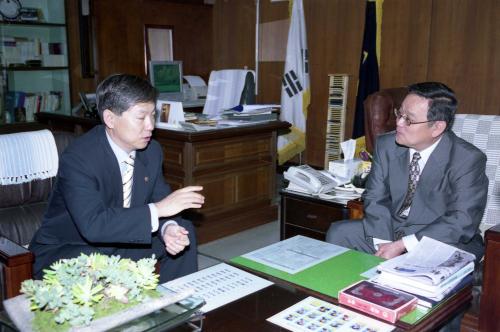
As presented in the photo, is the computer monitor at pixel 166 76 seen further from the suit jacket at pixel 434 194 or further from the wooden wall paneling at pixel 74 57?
the suit jacket at pixel 434 194

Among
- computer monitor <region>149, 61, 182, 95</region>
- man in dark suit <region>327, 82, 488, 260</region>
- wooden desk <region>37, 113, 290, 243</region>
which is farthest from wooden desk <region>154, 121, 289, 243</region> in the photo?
computer monitor <region>149, 61, 182, 95</region>

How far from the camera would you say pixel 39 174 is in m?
2.33

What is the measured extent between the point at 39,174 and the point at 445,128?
1.85 meters

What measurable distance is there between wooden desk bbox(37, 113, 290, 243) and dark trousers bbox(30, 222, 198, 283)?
1386 mm

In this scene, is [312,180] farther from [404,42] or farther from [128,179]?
[404,42]

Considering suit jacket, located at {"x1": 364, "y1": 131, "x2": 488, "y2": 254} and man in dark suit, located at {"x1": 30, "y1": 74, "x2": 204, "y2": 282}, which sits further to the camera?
suit jacket, located at {"x1": 364, "y1": 131, "x2": 488, "y2": 254}

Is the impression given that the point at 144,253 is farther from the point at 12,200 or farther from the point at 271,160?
the point at 271,160

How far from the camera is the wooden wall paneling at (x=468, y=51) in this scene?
445cm

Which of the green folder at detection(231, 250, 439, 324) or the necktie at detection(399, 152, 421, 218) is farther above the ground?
the necktie at detection(399, 152, 421, 218)

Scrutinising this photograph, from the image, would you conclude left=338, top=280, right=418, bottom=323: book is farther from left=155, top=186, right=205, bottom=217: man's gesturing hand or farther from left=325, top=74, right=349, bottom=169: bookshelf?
left=325, top=74, right=349, bottom=169: bookshelf

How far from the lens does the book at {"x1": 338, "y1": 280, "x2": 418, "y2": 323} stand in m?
1.37

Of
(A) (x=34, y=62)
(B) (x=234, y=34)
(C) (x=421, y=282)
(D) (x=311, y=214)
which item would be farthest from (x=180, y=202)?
(B) (x=234, y=34)

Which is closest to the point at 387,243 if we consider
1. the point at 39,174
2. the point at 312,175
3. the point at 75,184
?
the point at 312,175

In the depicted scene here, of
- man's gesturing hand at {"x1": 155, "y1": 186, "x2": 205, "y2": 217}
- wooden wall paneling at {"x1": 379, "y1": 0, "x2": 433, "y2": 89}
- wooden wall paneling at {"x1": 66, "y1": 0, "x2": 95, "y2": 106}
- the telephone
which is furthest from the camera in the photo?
wooden wall paneling at {"x1": 66, "y1": 0, "x2": 95, "y2": 106}
